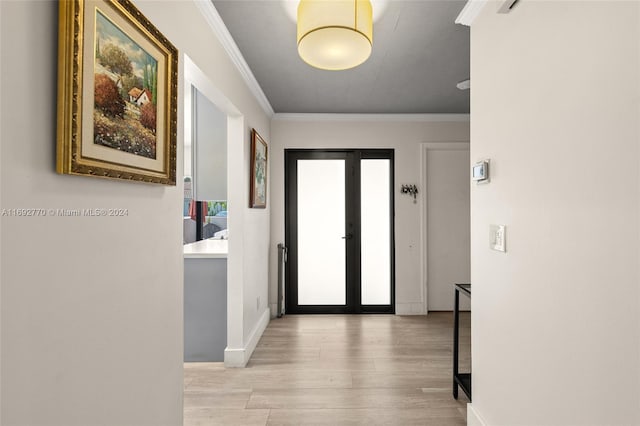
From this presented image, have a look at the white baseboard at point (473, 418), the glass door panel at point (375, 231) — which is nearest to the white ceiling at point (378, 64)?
the glass door panel at point (375, 231)

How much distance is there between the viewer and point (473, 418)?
6.68ft

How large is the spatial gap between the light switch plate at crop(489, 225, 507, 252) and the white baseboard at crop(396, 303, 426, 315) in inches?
111

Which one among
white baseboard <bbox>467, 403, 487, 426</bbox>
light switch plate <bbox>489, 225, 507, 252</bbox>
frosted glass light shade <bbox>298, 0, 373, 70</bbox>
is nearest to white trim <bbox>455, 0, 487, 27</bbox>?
frosted glass light shade <bbox>298, 0, 373, 70</bbox>

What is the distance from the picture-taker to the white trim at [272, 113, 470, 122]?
4410 mm

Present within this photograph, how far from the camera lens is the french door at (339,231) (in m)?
4.50

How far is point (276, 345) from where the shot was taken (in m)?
3.41

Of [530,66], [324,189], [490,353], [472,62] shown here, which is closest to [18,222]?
[530,66]

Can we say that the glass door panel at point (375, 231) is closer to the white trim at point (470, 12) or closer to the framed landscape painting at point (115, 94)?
the white trim at point (470, 12)

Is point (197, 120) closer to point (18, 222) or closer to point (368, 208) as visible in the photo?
point (368, 208)

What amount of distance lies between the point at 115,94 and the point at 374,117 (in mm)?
3609

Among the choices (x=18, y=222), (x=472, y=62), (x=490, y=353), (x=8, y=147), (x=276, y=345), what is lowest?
(x=276, y=345)

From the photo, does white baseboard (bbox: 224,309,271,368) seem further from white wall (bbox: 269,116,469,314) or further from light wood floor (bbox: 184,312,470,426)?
white wall (bbox: 269,116,469,314)

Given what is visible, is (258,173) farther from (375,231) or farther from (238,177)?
(375,231)

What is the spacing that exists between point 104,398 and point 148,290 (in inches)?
16.0
